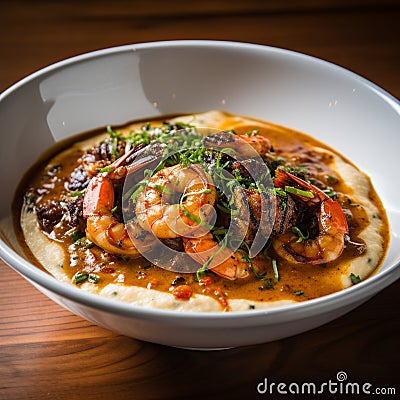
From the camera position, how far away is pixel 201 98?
15.8ft

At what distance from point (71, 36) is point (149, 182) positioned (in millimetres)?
3008

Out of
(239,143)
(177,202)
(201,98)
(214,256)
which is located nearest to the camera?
(214,256)

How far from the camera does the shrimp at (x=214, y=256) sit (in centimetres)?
323

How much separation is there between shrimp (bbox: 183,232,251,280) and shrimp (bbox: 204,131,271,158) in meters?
0.67

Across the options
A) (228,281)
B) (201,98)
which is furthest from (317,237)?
(201,98)

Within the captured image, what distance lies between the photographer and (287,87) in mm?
4727

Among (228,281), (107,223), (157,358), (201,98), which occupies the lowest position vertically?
(157,358)

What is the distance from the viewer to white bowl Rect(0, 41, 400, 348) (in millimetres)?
4133

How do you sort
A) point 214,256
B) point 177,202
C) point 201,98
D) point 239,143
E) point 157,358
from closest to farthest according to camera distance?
point 157,358
point 214,256
point 177,202
point 239,143
point 201,98

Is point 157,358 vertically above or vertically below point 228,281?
below

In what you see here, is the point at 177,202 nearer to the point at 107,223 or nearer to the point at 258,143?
the point at 107,223

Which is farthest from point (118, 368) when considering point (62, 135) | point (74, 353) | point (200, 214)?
point (62, 135)

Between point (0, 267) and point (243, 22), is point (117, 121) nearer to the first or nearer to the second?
point (0, 267)

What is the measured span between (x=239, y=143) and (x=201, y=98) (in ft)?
3.87
